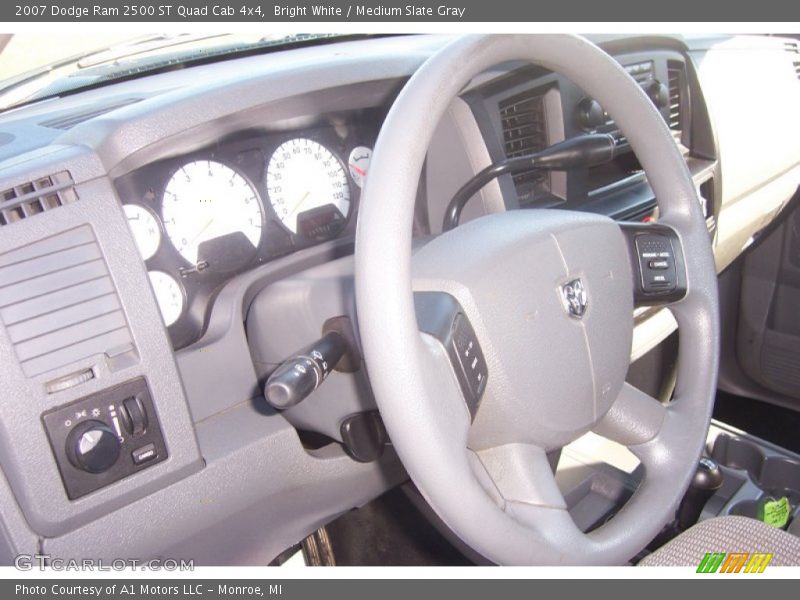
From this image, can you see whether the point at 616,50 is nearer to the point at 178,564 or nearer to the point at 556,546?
the point at 556,546

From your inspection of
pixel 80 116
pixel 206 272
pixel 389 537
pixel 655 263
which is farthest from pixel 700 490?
pixel 80 116

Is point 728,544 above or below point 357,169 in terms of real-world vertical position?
below

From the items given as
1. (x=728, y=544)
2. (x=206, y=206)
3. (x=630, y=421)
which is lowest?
(x=728, y=544)

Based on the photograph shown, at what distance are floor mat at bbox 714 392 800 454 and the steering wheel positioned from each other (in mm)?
1317

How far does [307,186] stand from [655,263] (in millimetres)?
562

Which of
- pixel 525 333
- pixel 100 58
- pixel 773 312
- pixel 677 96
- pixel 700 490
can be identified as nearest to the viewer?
pixel 525 333

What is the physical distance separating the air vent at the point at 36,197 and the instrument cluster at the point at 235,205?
0.38 ft

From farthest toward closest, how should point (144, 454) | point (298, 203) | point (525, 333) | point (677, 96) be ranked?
point (677, 96) → point (298, 203) → point (144, 454) → point (525, 333)

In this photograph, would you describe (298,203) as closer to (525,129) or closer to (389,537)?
(525,129)

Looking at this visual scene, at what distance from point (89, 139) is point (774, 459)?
65.5 inches

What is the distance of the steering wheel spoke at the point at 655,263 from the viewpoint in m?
1.17

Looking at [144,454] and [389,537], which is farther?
[389,537]

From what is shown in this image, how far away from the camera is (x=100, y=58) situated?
1525 millimetres

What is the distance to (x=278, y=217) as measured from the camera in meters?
1.31
